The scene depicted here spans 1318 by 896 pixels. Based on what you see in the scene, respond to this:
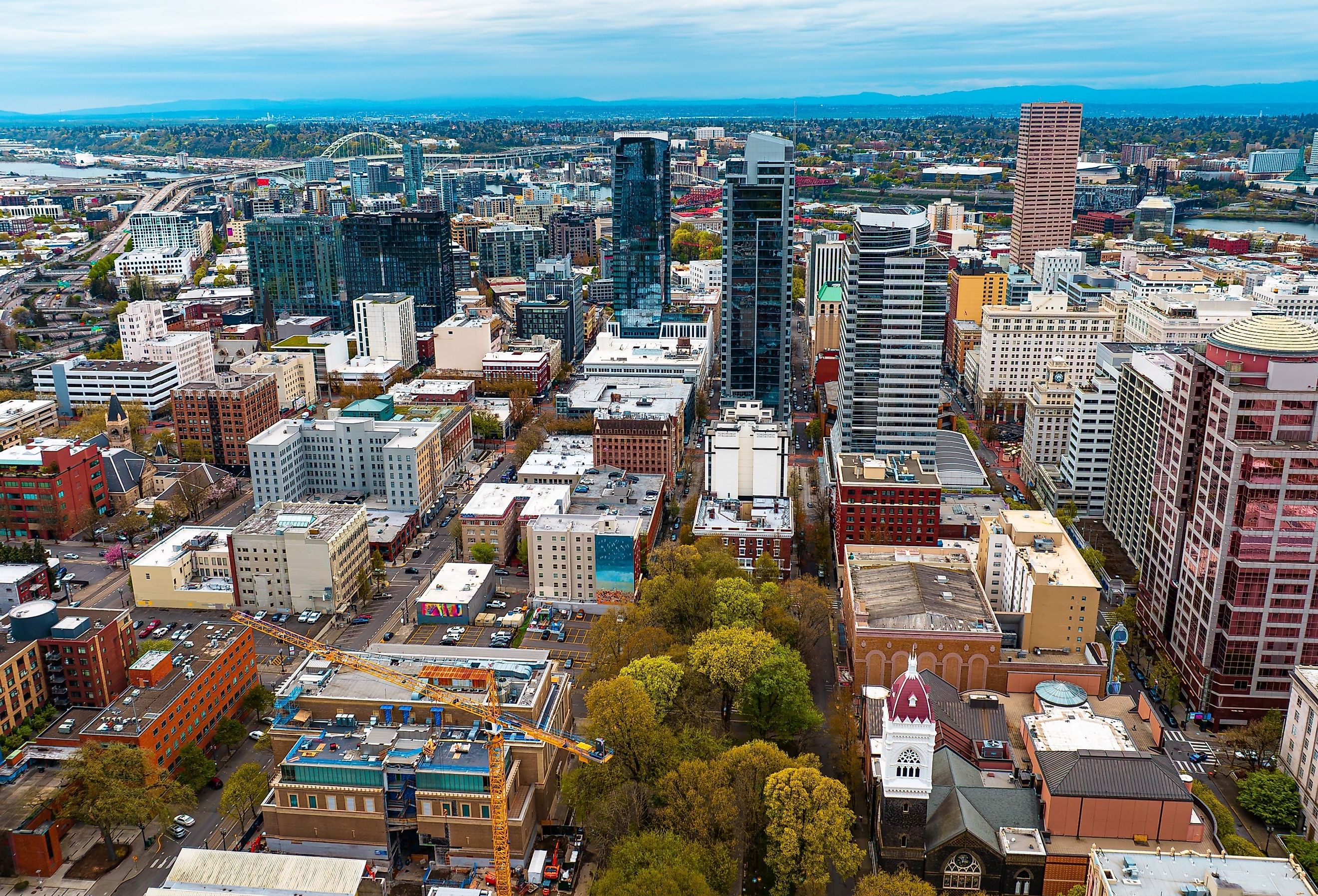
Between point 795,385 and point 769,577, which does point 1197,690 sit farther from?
point 795,385

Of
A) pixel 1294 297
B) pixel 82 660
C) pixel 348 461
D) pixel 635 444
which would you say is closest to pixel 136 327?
pixel 348 461

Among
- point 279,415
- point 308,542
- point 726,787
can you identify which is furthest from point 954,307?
point 726,787

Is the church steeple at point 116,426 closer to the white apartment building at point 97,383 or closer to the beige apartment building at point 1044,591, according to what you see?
the white apartment building at point 97,383

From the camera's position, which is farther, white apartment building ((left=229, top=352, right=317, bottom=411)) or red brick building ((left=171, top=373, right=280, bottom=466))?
white apartment building ((left=229, top=352, right=317, bottom=411))

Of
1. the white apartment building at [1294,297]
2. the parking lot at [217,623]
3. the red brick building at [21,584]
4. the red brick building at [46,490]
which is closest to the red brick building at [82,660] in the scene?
the parking lot at [217,623]

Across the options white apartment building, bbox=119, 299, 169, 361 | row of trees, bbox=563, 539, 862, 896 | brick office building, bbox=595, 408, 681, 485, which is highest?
white apartment building, bbox=119, 299, 169, 361

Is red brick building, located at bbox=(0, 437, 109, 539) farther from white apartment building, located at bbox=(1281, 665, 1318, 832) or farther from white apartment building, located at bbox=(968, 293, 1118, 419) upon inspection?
white apartment building, located at bbox=(968, 293, 1118, 419)

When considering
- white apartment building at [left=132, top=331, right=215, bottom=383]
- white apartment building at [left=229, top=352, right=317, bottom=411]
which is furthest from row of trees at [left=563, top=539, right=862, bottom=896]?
white apartment building at [left=132, top=331, right=215, bottom=383]
